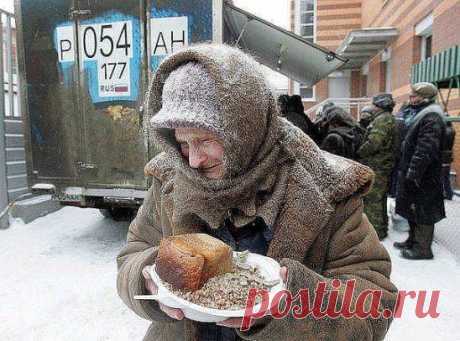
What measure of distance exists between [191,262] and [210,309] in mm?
148

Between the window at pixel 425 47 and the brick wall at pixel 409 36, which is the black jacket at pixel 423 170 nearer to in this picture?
the brick wall at pixel 409 36

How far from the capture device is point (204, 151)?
54.4 inches

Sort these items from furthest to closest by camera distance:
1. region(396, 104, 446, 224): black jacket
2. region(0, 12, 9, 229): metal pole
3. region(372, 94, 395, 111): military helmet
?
region(0, 12, 9, 229): metal pole → region(372, 94, 395, 111): military helmet → region(396, 104, 446, 224): black jacket

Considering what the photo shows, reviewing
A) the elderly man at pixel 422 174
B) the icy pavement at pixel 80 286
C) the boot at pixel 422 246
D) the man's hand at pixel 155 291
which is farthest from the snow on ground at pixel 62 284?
the elderly man at pixel 422 174

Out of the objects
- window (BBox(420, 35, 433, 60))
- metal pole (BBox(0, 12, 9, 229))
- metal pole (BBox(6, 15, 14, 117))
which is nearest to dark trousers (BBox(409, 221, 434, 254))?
metal pole (BBox(0, 12, 9, 229))

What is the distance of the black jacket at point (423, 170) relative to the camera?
454 cm

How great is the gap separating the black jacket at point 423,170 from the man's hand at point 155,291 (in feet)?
13.1

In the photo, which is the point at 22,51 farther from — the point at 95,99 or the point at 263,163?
the point at 263,163

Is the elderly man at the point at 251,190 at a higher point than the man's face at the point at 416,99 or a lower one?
lower

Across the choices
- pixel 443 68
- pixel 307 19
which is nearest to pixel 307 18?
pixel 307 19

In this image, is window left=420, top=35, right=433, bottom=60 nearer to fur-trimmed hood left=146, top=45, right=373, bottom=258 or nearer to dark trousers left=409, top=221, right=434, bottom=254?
dark trousers left=409, top=221, right=434, bottom=254

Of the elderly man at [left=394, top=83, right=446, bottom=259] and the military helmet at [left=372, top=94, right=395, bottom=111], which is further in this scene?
the military helmet at [left=372, top=94, right=395, bottom=111]

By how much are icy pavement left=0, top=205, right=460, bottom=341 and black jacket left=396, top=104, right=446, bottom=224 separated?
570 millimetres

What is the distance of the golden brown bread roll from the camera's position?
1.17 metres
